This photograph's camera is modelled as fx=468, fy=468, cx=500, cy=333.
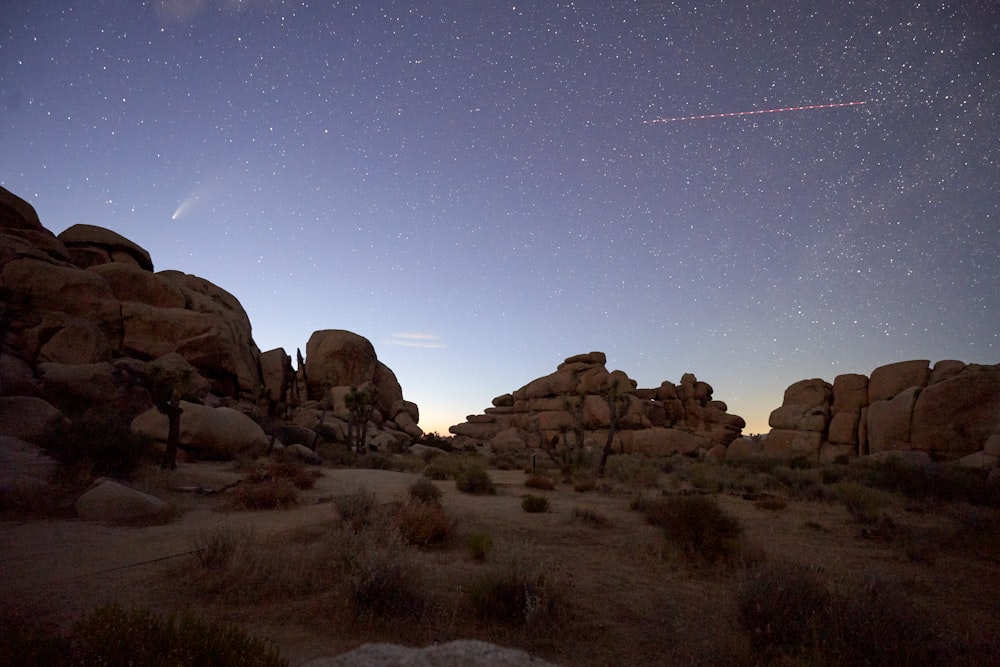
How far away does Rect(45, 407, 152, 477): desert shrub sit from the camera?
1229 centimetres

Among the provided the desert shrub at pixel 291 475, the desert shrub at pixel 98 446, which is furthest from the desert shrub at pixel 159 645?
the desert shrub at pixel 98 446

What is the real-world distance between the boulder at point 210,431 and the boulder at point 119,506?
9948 millimetres

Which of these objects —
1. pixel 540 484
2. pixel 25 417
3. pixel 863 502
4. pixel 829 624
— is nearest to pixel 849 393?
pixel 863 502

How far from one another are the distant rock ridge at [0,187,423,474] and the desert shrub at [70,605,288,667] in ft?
49.6

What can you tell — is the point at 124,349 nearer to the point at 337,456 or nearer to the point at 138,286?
the point at 138,286

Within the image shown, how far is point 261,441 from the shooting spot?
865 inches

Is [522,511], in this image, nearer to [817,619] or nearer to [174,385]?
[817,619]

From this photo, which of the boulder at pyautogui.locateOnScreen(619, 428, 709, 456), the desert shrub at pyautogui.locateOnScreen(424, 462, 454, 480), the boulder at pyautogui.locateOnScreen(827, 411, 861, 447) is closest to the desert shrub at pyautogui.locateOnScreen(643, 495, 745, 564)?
the desert shrub at pyautogui.locateOnScreen(424, 462, 454, 480)

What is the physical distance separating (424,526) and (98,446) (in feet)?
32.9

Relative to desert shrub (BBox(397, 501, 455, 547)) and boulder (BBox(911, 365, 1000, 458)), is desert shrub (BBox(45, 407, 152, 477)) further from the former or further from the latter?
boulder (BBox(911, 365, 1000, 458))

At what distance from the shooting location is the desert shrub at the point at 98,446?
12289 millimetres

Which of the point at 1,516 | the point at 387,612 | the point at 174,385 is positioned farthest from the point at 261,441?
the point at 387,612

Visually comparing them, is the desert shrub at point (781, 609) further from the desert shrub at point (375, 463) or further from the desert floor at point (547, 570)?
the desert shrub at point (375, 463)

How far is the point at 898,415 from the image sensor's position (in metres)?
30.4
